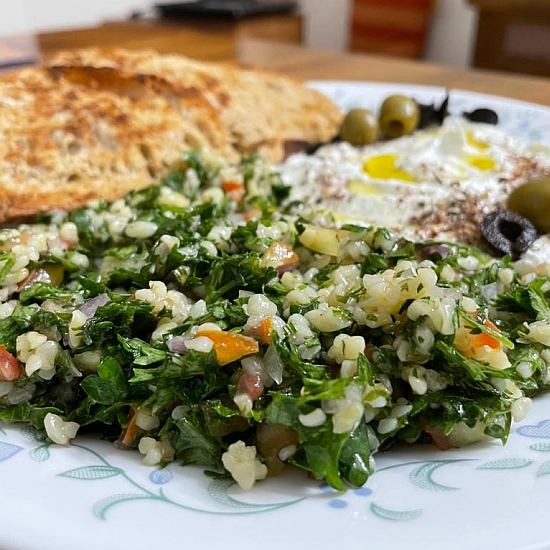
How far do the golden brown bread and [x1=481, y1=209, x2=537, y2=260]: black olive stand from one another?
1309 millimetres

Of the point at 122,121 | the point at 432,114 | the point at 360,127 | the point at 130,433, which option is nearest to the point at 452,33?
the point at 432,114

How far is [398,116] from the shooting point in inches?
140

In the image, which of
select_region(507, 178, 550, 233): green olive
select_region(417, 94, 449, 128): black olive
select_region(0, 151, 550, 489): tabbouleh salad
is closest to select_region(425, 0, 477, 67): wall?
select_region(417, 94, 449, 128): black olive

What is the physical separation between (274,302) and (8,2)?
9290 millimetres

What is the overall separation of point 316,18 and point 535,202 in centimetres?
855

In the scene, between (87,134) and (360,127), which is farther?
(360,127)

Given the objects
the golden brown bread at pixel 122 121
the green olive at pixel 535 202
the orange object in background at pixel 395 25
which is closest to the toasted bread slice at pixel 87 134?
the golden brown bread at pixel 122 121

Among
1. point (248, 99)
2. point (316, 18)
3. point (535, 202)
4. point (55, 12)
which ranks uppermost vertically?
point (248, 99)

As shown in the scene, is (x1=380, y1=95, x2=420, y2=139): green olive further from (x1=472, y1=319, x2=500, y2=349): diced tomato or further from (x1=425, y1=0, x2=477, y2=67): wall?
(x1=425, y1=0, x2=477, y2=67): wall

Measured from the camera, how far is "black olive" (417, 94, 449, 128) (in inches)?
143

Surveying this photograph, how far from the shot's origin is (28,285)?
1.97 meters

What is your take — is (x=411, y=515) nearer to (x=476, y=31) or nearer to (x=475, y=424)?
(x=475, y=424)

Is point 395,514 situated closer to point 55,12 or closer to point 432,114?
point 432,114

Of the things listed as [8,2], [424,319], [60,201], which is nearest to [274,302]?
[424,319]
